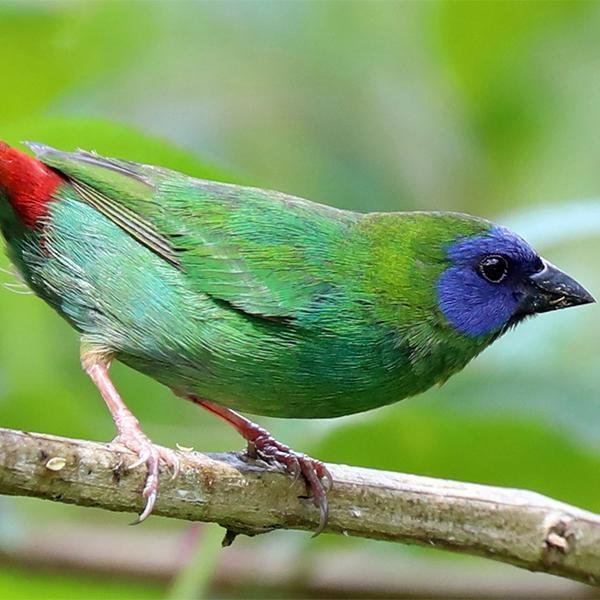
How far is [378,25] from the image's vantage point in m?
7.27

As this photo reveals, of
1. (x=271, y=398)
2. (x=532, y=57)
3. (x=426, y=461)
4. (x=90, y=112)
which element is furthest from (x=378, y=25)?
(x=271, y=398)

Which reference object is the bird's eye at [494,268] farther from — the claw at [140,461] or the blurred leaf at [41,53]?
the blurred leaf at [41,53]

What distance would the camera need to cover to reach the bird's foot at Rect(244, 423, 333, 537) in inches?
163

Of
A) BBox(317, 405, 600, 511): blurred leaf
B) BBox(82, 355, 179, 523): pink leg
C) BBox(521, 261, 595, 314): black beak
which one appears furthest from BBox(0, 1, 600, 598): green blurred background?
BBox(82, 355, 179, 523): pink leg

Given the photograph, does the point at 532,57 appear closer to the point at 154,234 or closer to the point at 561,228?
the point at 561,228

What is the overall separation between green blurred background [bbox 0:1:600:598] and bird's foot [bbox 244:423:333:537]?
20 cm

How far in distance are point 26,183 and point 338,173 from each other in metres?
2.85

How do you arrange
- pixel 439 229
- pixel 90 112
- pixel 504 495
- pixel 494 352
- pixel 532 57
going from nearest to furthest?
pixel 504 495 < pixel 439 229 < pixel 494 352 < pixel 90 112 < pixel 532 57

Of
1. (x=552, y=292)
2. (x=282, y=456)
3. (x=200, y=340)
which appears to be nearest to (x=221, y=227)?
(x=200, y=340)

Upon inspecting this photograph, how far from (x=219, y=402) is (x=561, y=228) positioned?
1337 millimetres

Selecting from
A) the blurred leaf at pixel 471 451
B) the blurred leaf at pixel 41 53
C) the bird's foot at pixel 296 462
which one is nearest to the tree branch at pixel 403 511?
the bird's foot at pixel 296 462

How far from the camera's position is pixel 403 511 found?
159 inches

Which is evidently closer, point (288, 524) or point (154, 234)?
point (288, 524)

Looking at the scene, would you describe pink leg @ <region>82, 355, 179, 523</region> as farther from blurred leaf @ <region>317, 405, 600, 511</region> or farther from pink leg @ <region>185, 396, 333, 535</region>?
blurred leaf @ <region>317, 405, 600, 511</region>
